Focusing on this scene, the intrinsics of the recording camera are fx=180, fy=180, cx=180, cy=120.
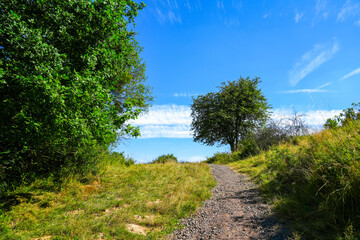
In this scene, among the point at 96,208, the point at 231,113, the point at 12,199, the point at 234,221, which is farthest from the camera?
the point at 231,113

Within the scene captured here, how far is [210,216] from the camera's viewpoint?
19.7 ft

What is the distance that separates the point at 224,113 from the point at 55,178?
2149cm

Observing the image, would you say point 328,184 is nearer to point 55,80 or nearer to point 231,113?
point 55,80

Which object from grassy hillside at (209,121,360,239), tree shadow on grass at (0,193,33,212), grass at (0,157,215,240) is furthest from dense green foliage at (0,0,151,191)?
grassy hillside at (209,121,360,239)

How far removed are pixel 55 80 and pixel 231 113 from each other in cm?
2313

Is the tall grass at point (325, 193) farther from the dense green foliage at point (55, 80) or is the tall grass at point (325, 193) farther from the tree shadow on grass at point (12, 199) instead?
the tree shadow on grass at point (12, 199)

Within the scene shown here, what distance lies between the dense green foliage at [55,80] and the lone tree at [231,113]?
19.6m

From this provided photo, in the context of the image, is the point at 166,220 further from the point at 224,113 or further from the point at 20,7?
the point at 224,113

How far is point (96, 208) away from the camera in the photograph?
20.6 feet

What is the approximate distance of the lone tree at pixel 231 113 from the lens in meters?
26.4

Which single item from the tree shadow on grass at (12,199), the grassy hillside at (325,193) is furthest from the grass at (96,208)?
the grassy hillside at (325,193)

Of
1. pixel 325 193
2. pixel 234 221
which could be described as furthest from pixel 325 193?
pixel 234 221

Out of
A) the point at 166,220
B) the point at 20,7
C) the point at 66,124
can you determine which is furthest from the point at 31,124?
the point at 166,220

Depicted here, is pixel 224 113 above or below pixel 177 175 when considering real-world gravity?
above
